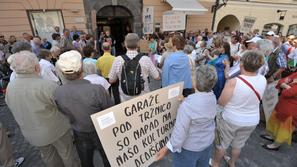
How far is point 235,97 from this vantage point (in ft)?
6.12

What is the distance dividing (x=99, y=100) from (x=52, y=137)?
0.75 metres

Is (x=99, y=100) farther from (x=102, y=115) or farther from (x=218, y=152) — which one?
(x=218, y=152)

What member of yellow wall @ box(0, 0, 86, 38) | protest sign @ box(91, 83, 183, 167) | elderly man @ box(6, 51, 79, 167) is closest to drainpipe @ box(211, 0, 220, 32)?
yellow wall @ box(0, 0, 86, 38)

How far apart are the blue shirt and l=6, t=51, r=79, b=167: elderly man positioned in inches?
64.0

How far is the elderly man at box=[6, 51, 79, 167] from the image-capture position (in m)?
1.69

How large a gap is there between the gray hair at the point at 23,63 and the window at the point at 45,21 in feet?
25.8

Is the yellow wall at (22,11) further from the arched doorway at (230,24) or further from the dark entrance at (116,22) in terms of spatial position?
the arched doorway at (230,24)

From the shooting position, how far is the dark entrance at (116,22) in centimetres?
959

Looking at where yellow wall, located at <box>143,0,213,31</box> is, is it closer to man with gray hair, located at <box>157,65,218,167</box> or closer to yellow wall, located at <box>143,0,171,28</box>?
yellow wall, located at <box>143,0,171,28</box>

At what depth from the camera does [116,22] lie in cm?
1155

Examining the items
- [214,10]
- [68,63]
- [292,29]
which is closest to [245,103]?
[68,63]

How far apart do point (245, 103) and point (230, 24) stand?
14.7m

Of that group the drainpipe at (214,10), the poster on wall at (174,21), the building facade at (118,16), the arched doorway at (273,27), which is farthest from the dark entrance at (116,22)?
the arched doorway at (273,27)

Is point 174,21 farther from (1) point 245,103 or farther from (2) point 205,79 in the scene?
(2) point 205,79
